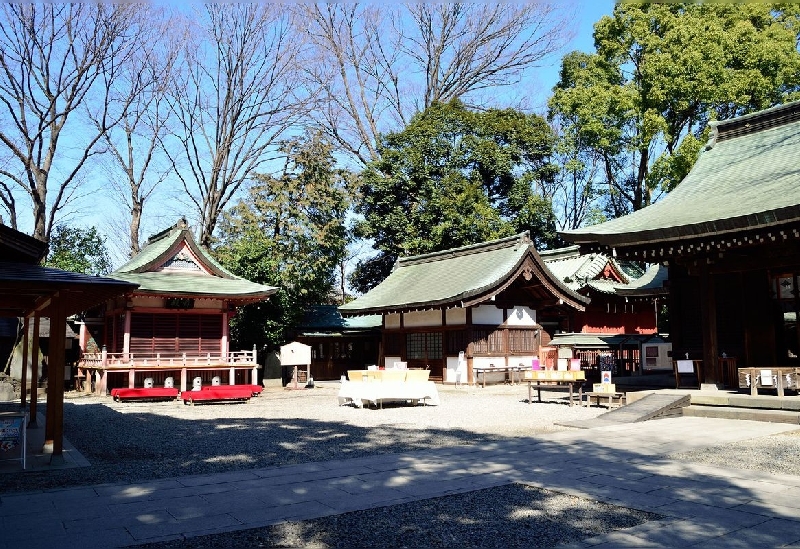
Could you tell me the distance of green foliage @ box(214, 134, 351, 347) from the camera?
30.6 metres

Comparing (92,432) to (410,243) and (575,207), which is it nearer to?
(410,243)

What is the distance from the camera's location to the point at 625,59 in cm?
3569

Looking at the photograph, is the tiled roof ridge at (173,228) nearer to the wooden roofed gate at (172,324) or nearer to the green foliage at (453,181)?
the wooden roofed gate at (172,324)

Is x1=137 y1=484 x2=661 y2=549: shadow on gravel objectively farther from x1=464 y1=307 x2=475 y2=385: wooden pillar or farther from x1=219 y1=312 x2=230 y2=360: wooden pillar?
x1=219 y1=312 x2=230 y2=360: wooden pillar

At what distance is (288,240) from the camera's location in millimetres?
31688

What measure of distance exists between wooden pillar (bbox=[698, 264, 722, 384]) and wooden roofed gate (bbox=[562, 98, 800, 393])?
0.02 meters

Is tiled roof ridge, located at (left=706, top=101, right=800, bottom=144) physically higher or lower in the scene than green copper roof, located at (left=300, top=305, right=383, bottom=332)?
higher

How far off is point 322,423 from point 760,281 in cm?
1094

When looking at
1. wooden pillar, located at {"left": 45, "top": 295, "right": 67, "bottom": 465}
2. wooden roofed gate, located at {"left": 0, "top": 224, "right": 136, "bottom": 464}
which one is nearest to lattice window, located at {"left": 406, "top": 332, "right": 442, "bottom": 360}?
wooden roofed gate, located at {"left": 0, "top": 224, "right": 136, "bottom": 464}

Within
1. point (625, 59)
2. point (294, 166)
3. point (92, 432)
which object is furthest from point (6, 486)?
point (625, 59)

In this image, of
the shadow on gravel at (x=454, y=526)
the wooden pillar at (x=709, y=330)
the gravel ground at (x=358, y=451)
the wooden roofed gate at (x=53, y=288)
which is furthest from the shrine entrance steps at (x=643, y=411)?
the wooden roofed gate at (x=53, y=288)

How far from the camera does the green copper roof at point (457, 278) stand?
25.0 m

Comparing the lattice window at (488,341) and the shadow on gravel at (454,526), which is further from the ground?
the lattice window at (488,341)

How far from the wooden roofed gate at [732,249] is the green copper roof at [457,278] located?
8.08 m
